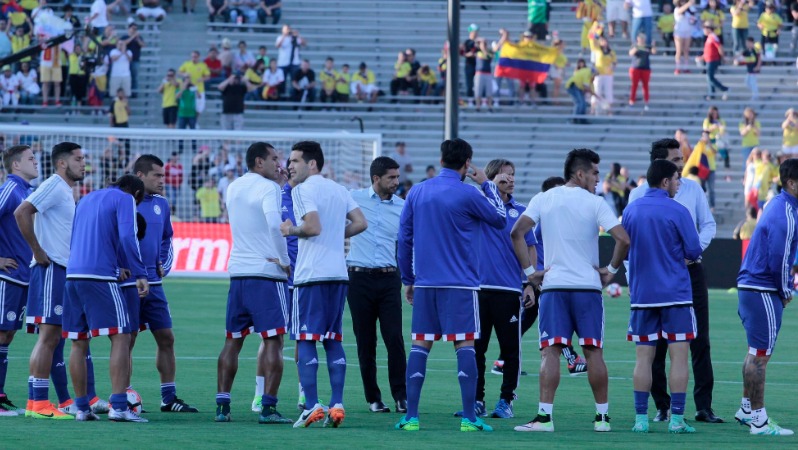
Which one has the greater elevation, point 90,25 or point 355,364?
point 90,25

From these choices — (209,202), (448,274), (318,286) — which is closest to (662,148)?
(448,274)

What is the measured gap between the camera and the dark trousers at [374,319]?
12594 mm

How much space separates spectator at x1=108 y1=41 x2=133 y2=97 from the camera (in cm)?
3494

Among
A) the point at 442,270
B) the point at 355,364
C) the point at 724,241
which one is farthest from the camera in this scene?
the point at 724,241

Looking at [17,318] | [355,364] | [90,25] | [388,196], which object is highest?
[90,25]

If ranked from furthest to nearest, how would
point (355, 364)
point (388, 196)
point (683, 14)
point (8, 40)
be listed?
point (683, 14) → point (8, 40) → point (355, 364) → point (388, 196)

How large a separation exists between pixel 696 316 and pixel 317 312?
338 centimetres

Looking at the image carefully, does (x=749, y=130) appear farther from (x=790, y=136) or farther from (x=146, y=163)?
(x=146, y=163)

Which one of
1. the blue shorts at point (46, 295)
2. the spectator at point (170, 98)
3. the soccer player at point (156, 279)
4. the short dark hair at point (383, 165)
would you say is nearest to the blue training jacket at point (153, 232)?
the soccer player at point (156, 279)

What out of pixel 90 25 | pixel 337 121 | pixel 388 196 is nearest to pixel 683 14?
pixel 337 121

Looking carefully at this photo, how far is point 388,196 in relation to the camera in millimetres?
12805

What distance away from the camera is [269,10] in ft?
128

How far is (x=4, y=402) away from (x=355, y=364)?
5.39 metres

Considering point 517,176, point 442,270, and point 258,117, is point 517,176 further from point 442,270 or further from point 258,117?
point 442,270
